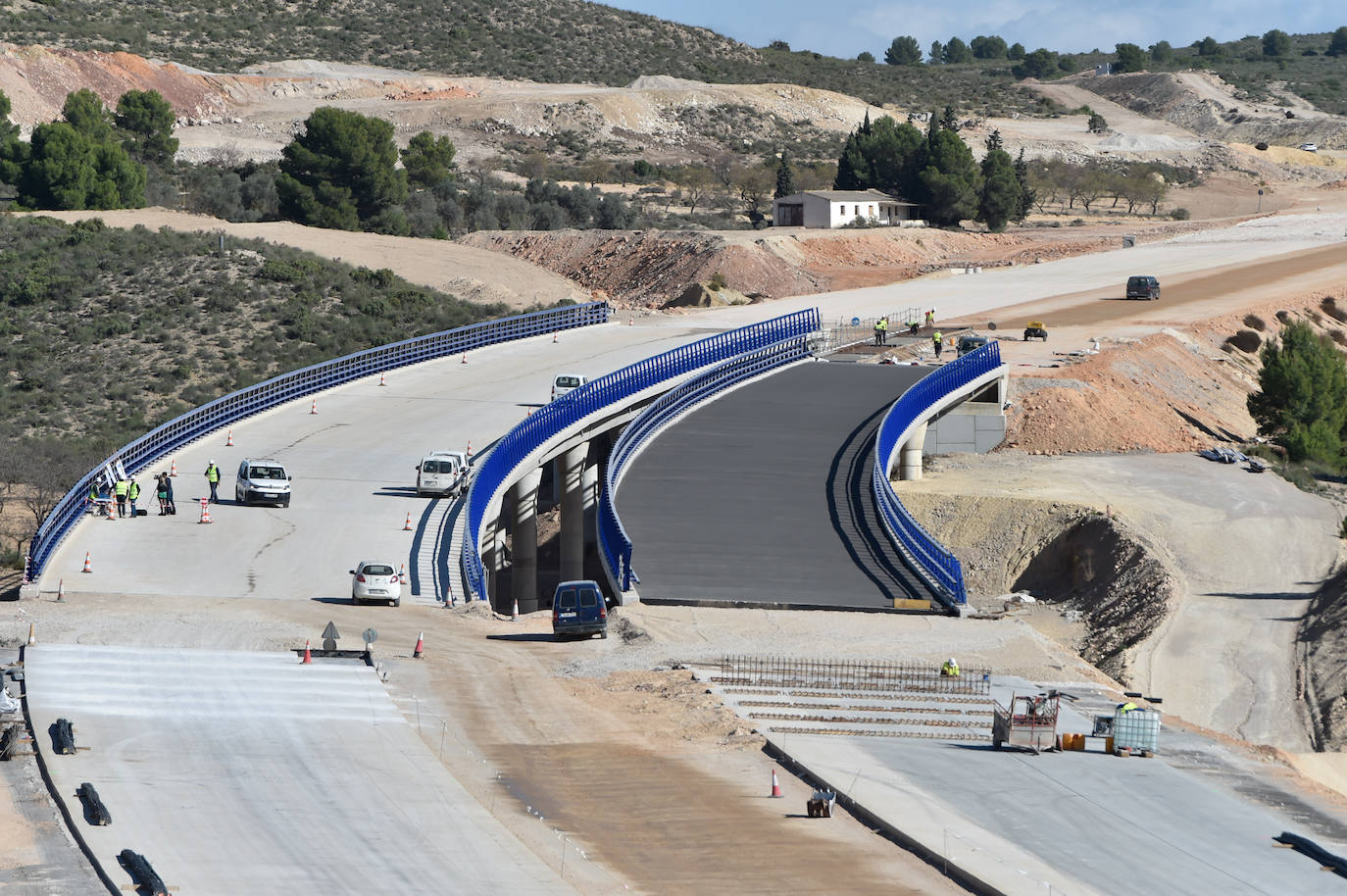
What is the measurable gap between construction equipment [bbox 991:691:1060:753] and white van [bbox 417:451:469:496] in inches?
879

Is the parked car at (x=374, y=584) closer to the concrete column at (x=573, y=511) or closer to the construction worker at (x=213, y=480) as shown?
the construction worker at (x=213, y=480)

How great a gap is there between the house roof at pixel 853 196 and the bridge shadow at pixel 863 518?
209 ft

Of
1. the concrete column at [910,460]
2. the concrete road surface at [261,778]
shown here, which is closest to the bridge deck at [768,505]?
the concrete column at [910,460]

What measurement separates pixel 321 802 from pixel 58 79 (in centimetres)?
A: 13653

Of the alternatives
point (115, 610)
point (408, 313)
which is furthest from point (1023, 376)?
point (115, 610)

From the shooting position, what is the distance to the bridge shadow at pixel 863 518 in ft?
142

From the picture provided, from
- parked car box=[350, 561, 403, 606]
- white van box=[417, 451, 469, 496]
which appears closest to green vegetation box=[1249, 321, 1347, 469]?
white van box=[417, 451, 469, 496]

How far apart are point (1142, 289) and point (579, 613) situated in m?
63.5

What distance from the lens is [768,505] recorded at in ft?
161

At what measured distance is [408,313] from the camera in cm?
8762

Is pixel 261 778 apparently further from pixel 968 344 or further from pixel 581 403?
pixel 968 344

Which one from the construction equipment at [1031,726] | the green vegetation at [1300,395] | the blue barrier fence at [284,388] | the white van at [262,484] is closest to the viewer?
the construction equipment at [1031,726]

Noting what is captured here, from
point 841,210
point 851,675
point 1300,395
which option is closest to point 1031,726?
point 851,675

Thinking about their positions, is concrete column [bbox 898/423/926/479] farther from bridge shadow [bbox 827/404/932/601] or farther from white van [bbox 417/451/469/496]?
white van [bbox 417/451/469/496]
